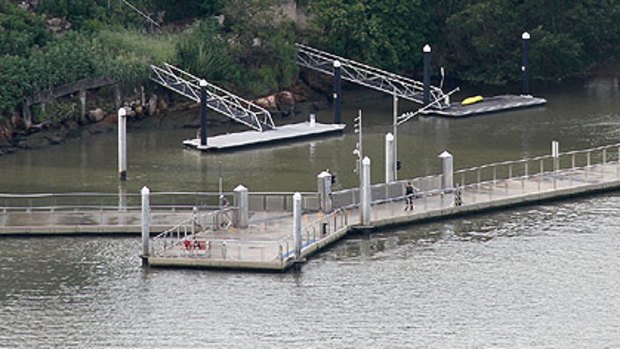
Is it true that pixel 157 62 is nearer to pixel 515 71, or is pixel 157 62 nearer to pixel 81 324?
pixel 515 71

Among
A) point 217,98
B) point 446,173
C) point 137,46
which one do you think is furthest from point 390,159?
point 137,46

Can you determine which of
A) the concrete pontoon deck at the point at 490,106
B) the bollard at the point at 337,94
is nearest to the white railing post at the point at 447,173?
the bollard at the point at 337,94

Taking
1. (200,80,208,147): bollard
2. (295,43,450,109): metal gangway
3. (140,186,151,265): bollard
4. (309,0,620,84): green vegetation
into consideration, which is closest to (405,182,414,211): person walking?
(140,186,151,265): bollard

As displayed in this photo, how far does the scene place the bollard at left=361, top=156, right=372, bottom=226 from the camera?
97438 mm

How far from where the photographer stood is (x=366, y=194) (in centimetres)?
9806

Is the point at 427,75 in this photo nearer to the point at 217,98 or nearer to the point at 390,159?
the point at 217,98

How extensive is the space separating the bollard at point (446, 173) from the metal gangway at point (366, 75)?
1071 inches

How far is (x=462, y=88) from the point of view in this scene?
139 m

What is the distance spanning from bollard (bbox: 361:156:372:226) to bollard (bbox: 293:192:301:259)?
565 cm

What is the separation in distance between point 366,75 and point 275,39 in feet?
20.6

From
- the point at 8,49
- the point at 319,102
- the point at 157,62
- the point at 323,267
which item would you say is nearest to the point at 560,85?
the point at 319,102

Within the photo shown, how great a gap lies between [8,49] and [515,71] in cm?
3243

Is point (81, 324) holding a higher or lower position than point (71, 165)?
lower

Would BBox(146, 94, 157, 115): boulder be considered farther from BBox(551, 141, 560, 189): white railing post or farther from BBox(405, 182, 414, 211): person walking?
BBox(405, 182, 414, 211): person walking
